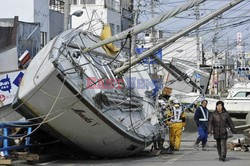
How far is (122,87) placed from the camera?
51.5 feet

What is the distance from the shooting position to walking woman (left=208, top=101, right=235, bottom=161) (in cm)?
1480

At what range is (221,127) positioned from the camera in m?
14.8

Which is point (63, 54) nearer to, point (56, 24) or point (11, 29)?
point (11, 29)

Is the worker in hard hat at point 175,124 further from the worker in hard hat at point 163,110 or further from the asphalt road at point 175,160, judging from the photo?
the asphalt road at point 175,160

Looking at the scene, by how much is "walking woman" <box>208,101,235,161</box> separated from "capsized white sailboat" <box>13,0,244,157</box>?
76.8 inches

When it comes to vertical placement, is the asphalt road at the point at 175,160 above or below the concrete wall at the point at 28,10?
below

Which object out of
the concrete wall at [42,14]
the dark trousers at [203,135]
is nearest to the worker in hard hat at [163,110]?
the dark trousers at [203,135]

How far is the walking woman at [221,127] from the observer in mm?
14797

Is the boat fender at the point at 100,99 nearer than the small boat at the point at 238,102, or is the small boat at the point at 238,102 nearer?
the boat fender at the point at 100,99

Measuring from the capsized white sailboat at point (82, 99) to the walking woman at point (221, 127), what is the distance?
195 cm

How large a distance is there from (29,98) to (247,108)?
1908 centimetres

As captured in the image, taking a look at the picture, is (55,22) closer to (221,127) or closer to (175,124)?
(175,124)

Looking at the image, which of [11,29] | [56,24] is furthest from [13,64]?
[56,24]

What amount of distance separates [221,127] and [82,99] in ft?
12.8
